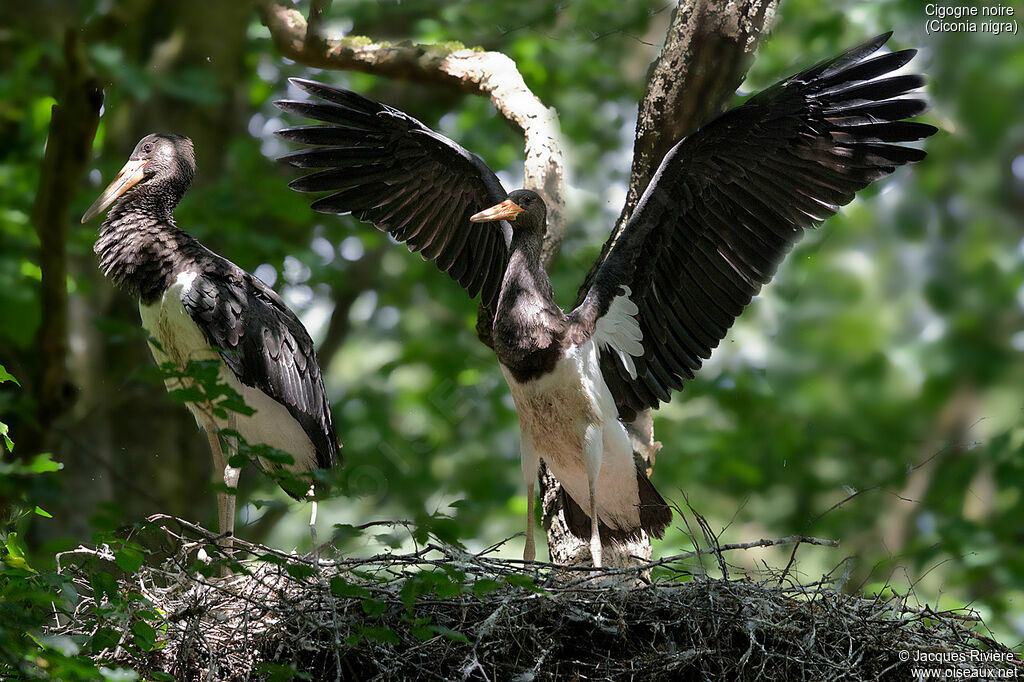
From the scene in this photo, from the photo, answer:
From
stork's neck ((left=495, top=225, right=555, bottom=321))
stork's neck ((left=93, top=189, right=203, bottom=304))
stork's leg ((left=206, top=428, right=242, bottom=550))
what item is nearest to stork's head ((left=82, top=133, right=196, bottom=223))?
stork's neck ((left=93, top=189, right=203, bottom=304))

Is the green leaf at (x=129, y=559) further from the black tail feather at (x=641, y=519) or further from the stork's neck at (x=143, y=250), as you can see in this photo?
the black tail feather at (x=641, y=519)

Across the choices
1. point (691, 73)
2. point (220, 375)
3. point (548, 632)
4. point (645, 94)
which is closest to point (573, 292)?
point (645, 94)

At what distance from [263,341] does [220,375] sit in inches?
9.6

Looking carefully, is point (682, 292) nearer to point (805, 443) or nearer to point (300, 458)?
point (300, 458)

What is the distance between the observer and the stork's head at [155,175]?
493 centimetres

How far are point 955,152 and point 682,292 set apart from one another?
16.6ft

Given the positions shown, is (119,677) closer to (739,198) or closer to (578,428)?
(578,428)

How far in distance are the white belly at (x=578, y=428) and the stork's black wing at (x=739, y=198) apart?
0.20 meters

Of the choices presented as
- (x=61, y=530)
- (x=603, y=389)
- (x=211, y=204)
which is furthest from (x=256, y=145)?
(x=603, y=389)

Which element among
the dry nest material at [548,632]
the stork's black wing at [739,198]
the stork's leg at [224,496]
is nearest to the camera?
the dry nest material at [548,632]

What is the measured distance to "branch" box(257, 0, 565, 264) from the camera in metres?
5.13

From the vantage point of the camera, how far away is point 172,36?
25.7ft

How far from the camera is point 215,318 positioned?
14.8ft

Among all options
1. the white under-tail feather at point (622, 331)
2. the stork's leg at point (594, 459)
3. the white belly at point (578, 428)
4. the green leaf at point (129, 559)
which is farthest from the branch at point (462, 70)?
the green leaf at point (129, 559)
